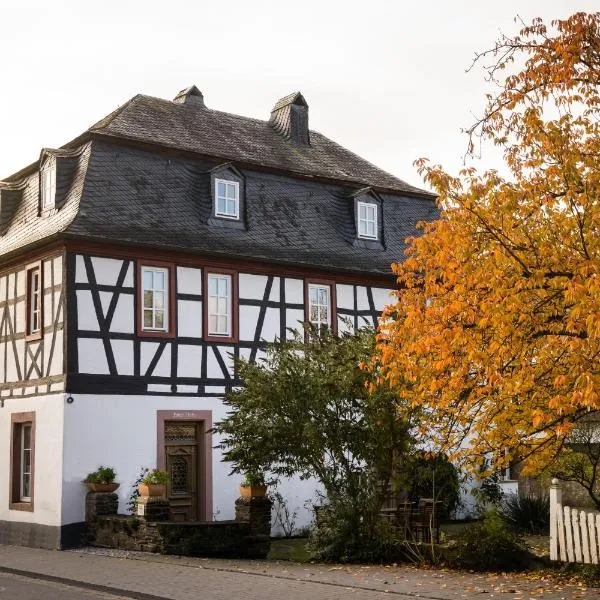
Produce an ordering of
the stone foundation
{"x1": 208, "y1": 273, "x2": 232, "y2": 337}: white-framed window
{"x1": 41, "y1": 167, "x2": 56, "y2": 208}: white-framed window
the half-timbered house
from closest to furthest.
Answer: the stone foundation
the half-timbered house
{"x1": 41, "y1": 167, "x2": 56, "y2": 208}: white-framed window
{"x1": 208, "y1": 273, "x2": 232, "y2": 337}: white-framed window

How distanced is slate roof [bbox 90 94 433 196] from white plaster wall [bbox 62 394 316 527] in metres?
6.35

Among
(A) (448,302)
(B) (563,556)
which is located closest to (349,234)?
(B) (563,556)

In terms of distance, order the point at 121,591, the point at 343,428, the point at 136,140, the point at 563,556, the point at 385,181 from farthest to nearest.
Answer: the point at 385,181
the point at 136,140
the point at 343,428
the point at 563,556
the point at 121,591

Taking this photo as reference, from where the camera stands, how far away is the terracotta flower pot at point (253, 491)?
20.8m

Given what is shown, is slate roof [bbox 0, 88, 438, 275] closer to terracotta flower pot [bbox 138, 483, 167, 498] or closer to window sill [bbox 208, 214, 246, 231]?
window sill [bbox 208, 214, 246, 231]

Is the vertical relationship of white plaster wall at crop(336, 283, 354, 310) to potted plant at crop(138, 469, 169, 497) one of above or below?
above

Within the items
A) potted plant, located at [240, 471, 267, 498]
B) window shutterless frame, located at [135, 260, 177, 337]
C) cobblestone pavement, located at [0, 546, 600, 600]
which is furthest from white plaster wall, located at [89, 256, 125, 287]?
cobblestone pavement, located at [0, 546, 600, 600]

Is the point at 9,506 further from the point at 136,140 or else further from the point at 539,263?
the point at 539,263

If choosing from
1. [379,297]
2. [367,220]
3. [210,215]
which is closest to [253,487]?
[210,215]

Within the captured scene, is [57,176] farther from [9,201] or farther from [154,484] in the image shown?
[154,484]

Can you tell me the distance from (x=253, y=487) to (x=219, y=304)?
5.31 metres

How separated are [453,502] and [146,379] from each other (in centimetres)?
952

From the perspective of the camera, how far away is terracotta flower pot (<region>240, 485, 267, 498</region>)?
821 inches

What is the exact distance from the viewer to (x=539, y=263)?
12.1m
